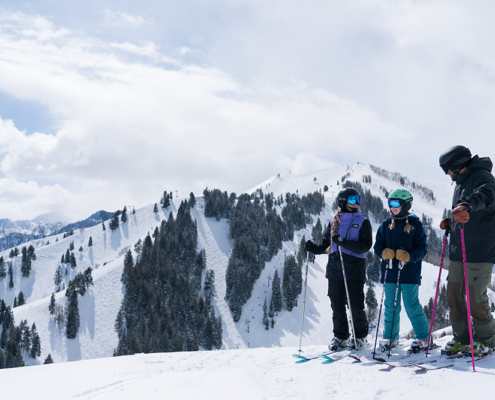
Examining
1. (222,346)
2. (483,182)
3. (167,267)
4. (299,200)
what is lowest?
(222,346)

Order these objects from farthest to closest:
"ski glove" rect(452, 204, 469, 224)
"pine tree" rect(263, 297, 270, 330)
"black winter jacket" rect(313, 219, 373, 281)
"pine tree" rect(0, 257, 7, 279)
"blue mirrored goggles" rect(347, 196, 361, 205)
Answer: "pine tree" rect(0, 257, 7, 279) → "pine tree" rect(263, 297, 270, 330) → "blue mirrored goggles" rect(347, 196, 361, 205) → "black winter jacket" rect(313, 219, 373, 281) → "ski glove" rect(452, 204, 469, 224)

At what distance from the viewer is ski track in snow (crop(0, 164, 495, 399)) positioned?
4.78 metres

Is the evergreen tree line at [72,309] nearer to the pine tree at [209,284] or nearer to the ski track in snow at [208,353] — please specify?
the ski track in snow at [208,353]

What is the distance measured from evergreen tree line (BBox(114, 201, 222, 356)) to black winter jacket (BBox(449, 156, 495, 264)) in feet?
221

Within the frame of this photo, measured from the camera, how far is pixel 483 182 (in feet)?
17.5

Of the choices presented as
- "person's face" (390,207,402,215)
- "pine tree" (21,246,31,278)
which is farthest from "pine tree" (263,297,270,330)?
"pine tree" (21,246,31,278)

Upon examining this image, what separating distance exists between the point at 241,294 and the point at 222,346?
16.4m

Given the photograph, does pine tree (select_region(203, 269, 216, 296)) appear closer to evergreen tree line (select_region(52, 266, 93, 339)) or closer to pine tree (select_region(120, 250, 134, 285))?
pine tree (select_region(120, 250, 134, 285))

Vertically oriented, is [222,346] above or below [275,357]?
below

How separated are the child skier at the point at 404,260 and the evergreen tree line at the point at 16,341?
83.2 meters

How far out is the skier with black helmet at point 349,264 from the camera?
22.7ft

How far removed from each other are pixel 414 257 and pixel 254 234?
348 feet

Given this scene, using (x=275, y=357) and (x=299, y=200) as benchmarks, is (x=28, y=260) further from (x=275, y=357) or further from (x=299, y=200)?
(x=275, y=357)

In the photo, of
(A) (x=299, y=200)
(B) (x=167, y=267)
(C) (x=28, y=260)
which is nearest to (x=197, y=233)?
(B) (x=167, y=267)
